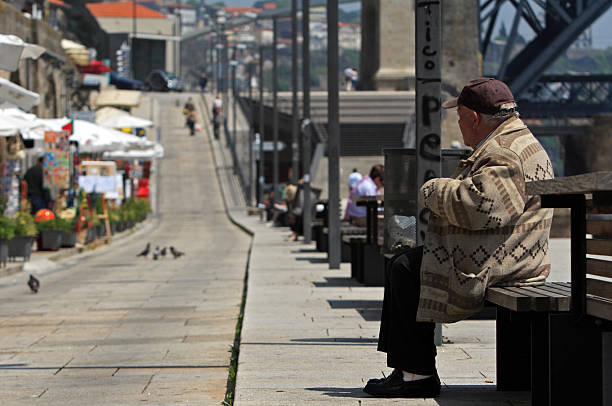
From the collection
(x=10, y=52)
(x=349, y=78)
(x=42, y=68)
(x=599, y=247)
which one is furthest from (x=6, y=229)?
(x=349, y=78)

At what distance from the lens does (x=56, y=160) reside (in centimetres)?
2553

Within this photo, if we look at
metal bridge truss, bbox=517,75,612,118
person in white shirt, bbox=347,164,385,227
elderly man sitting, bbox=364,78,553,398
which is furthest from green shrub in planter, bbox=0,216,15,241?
metal bridge truss, bbox=517,75,612,118

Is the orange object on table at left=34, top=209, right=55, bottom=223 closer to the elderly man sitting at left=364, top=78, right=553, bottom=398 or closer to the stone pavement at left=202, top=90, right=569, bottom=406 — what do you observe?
the stone pavement at left=202, top=90, right=569, bottom=406

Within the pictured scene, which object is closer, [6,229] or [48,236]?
[6,229]

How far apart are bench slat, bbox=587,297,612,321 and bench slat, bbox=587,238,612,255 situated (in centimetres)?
18

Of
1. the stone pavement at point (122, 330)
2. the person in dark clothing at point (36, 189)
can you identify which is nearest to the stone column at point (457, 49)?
the person in dark clothing at point (36, 189)

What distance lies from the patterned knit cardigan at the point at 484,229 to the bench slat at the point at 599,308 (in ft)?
2.30

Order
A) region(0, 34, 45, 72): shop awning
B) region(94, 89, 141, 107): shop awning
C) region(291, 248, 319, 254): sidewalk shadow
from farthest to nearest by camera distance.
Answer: region(94, 89, 141, 107): shop awning
region(291, 248, 319, 254): sidewalk shadow
region(0, 34, 45, 72): shop awning

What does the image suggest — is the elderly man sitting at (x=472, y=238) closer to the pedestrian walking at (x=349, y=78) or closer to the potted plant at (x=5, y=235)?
the potted plant at (x=5, y=235)

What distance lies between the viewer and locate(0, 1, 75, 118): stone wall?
108ft

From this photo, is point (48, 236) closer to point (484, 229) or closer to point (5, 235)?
point (5, 235)

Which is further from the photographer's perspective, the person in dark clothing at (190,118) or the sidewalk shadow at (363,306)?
the person in dark clothing at (190,118)

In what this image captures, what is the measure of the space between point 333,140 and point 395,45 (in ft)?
212

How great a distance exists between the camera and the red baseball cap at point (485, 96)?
19.5 feet
